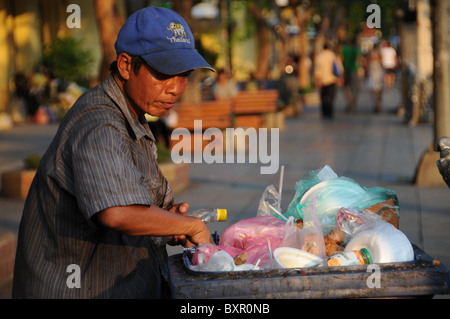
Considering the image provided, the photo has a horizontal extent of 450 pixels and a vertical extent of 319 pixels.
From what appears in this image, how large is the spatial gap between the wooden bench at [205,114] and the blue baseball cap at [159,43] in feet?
35.6

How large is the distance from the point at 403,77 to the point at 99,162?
1628 centimetres

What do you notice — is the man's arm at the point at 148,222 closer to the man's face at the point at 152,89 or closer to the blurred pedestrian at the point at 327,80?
the man's face at the point at 152,89

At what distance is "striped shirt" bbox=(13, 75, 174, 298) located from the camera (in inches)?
88.2

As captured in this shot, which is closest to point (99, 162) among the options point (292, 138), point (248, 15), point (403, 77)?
point (292, 138)

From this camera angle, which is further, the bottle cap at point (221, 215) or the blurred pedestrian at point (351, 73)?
the blurred pedestrian at point (351, 73)

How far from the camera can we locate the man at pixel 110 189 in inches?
88.6

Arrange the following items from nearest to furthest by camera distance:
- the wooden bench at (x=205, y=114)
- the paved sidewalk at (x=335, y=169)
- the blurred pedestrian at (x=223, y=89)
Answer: the paved sidewalk at (x=335, y=169), the wooden bench at (x=205, y=114), the blurred pedestrian at (x=223, y=89)

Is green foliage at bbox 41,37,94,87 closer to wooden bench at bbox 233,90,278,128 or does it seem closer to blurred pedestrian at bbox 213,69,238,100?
blurred pedestrian at bbox 213,69,238,100

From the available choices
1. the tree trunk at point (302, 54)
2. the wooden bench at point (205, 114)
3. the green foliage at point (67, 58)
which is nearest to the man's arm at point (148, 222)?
the wooden bench at point (205, 114)

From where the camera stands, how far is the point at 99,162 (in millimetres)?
2227

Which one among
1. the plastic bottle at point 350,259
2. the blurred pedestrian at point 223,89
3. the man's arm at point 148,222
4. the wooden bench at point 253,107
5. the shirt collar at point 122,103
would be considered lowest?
the wooden bench at point 253,107

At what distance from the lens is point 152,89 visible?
252 centimetres

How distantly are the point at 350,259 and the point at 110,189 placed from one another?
831mm

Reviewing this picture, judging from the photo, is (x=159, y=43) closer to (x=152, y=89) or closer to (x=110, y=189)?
(x=152, y=89)
